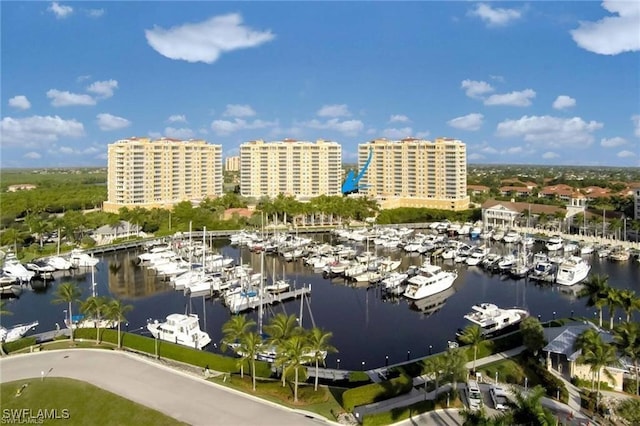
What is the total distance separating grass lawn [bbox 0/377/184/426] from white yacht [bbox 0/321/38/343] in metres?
12.8

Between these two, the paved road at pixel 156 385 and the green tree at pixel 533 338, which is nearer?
the paved road at pixel 156 385

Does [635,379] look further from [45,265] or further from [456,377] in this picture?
[45,265]

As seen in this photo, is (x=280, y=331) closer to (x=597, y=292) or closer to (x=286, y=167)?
(x=597, y=292)

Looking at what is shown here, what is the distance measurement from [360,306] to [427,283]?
23.0 ft

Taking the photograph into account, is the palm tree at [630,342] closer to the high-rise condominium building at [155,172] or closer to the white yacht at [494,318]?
the white yacht at [494,318]

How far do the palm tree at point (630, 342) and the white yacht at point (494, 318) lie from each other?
10224 millimetres

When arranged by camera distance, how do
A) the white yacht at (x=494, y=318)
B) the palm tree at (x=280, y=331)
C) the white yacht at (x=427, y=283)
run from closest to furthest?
the palm tree at (x=280, y=331) → the white yacht at (x=494, y=318) → the white yacht at (x=427, y=283)

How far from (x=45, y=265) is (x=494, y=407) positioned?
49.9 meters

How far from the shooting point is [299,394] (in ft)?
70.0

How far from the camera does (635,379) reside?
2248 centimetres

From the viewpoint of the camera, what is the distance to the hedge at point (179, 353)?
24.3m

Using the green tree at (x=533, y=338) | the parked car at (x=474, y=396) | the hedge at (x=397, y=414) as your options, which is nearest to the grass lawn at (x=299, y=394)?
the hedge at (x=397, y=414)

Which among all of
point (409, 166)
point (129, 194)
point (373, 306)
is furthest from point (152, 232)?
point (409, 166)

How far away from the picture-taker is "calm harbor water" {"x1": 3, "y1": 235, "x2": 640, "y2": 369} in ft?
106
